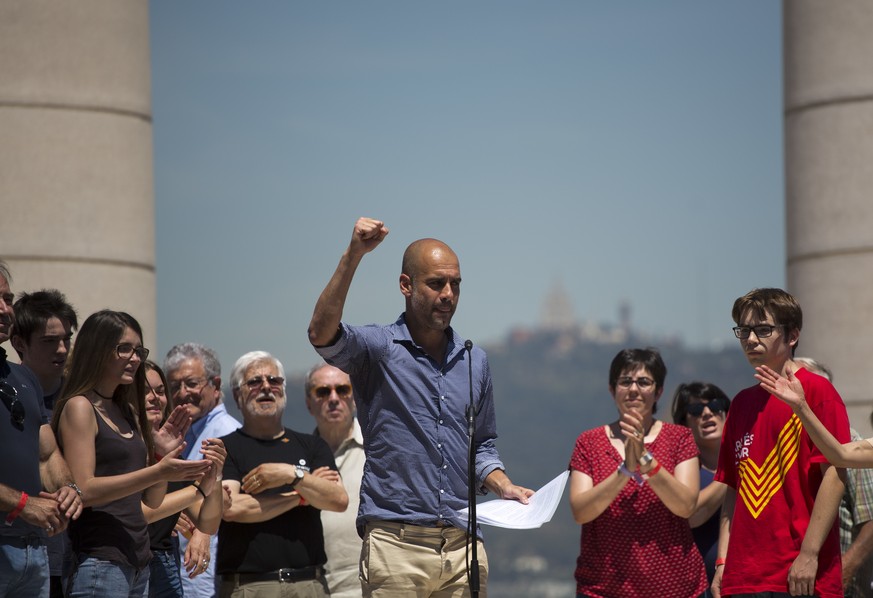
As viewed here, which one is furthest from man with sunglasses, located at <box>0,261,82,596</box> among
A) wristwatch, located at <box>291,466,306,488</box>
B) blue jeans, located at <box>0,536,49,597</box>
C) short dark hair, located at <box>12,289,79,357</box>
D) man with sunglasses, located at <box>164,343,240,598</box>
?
man with sunglasses, located at <box>164,343,240,598</box>

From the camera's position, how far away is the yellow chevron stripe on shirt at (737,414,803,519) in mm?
4895

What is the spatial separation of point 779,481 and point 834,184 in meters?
3.95

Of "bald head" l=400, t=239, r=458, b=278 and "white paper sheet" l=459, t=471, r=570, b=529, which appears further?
"bald head" l=400, t=239, r=458, b=278

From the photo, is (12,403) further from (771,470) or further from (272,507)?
(771,470)

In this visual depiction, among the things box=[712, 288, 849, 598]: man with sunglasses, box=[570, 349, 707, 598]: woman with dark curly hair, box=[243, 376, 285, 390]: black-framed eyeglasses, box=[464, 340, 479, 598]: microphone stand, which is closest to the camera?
box=[464, 340, 479, 598]: microphone stand

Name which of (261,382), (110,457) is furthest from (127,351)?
(261,382)

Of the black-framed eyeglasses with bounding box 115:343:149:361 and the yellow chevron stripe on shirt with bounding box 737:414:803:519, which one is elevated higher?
the black-framed eyeglasses with bounding box 115:343:149:361

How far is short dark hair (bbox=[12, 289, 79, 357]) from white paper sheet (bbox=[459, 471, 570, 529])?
2.04 meters

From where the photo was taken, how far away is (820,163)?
846 centimetres

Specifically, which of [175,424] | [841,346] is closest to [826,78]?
[841,346]

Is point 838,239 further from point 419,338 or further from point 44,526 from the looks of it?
point 44,526

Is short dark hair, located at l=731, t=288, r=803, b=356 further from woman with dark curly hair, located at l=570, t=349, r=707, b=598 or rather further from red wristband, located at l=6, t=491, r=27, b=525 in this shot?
red wristband, located at l=6, t=491, r=27, b=525

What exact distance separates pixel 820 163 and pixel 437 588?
4803mm

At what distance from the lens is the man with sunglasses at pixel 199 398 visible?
664cm
